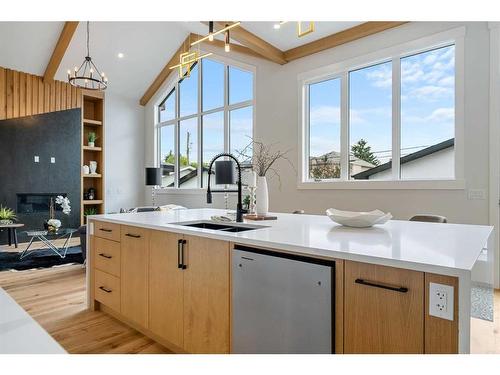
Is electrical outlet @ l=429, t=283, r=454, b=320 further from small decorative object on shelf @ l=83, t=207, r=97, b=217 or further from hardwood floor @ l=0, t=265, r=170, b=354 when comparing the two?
small decorative object on shelf @ l=83, t=207, r=97, b=217

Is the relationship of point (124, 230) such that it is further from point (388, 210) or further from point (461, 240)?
point (388, 210)

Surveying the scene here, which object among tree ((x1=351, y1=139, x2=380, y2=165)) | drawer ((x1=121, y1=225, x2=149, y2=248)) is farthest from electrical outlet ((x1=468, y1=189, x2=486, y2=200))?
drawer ((x1=121, y1=225, x2=149, y2=248))

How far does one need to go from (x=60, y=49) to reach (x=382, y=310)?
7063mm

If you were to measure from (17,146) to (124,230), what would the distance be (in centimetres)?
527

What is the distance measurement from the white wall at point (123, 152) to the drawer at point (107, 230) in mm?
5489

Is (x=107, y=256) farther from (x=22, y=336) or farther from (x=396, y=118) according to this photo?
(x=396, y=118)

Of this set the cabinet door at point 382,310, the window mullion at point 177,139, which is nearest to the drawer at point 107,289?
the cabinet door at point 382,310

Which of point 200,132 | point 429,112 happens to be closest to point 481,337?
point 429,112

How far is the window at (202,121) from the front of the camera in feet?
21.0

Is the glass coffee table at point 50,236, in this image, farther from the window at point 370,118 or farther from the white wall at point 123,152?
the window at point 370,118

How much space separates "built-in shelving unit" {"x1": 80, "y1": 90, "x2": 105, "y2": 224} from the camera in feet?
24.7

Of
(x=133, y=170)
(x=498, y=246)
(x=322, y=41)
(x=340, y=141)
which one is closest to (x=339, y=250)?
(x=498, y=246)

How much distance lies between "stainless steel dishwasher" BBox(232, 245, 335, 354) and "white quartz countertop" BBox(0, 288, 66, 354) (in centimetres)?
98

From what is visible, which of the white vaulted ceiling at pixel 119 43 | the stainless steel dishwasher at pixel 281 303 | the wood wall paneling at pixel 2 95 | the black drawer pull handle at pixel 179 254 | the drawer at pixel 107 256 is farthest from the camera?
the wood wall paneling at pixel 2 95
